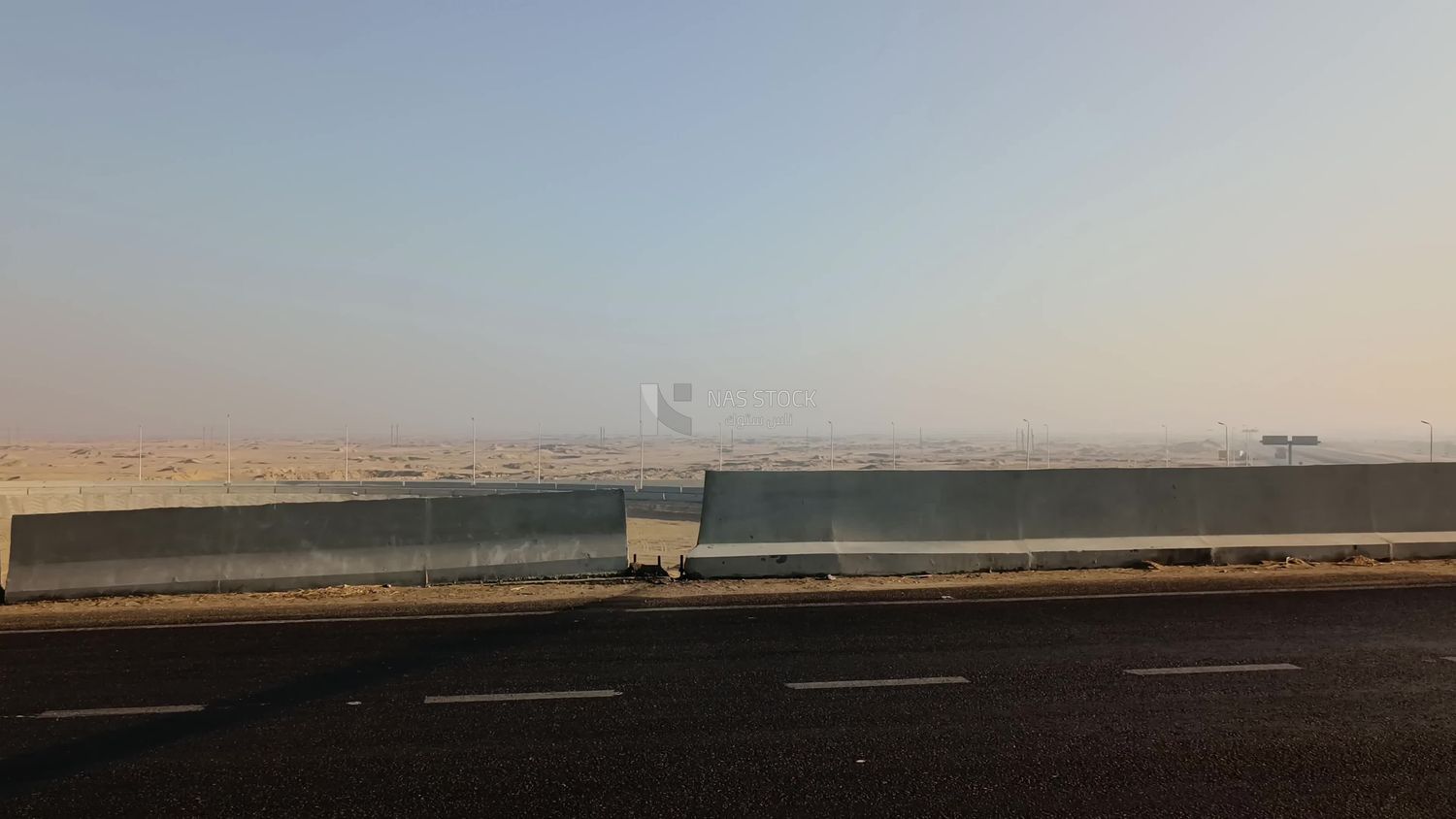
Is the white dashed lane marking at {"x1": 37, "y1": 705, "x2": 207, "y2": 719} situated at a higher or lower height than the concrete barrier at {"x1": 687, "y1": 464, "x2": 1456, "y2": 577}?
lower

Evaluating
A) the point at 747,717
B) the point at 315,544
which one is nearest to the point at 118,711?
the point at 747,717

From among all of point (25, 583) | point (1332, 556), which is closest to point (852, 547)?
point (1332, 556)

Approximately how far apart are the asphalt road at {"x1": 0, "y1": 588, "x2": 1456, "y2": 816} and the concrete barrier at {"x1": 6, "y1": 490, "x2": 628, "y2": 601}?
8.11 ft

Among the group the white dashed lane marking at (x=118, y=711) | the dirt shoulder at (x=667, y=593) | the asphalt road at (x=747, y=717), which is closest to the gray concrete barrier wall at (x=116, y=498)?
the dirt shoulder at (x=667, y=593)

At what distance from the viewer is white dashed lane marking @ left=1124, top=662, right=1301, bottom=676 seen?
754 cm

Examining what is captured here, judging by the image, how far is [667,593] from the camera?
38.3 ft

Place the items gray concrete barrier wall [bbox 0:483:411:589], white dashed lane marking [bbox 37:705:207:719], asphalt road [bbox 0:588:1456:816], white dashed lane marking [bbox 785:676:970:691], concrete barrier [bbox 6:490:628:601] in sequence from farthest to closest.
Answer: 1. gray concrete barrier wall [bbox 0:483:411:589]
2. concrete barrier [bbox 6:490:628:601]
3. white dashed lane marking [bbox 785:676:970:691]
4. white dashed lane marking [bbox 37:705:207:719]
5. asphalt road [bbox 0:588:1456:816]

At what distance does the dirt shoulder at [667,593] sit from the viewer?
35.0ft

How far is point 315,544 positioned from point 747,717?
26.8 ft

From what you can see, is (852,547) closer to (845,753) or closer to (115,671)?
(845,753)

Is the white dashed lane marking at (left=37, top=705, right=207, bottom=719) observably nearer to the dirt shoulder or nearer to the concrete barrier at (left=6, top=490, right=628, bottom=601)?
the dirt shoulder

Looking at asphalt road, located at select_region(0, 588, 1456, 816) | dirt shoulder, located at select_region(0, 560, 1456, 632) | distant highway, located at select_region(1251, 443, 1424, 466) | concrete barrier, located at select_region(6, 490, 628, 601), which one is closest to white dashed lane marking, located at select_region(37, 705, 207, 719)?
asphalt road, located at select_region(0, 588, 1456, 816)

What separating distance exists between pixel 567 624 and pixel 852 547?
4707mm

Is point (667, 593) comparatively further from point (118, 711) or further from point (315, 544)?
point (118, 711)
